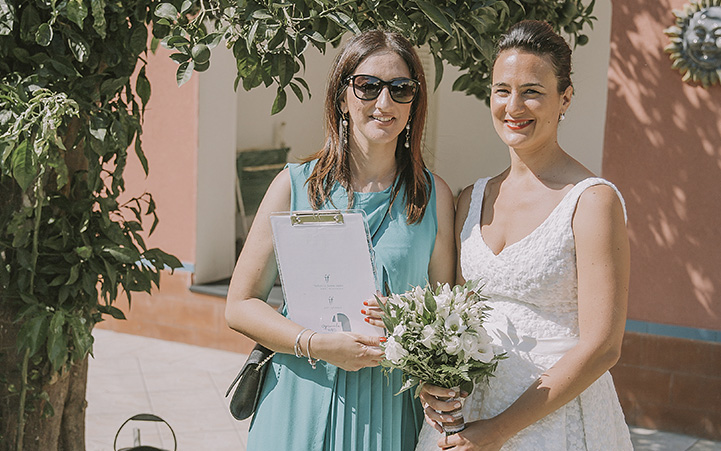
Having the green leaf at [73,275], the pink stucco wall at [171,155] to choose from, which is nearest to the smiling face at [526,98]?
the green leaf at [73,275]

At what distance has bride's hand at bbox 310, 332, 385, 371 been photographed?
2223mm

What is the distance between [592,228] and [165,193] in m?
5.28

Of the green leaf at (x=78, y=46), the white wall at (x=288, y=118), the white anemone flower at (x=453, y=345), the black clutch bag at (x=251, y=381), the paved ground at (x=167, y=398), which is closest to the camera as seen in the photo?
the white anemone flower at (x=453, y=345)

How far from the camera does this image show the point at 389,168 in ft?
8.00

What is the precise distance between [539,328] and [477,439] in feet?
1.08

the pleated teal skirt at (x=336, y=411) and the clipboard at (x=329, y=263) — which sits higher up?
the clipboard at (x=329, y=263)

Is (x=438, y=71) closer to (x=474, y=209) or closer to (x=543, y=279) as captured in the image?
(x=474, y=209)

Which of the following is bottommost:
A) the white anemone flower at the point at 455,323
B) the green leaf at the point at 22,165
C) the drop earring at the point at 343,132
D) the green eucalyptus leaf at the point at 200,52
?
the white anemone flower at the point at 455,323

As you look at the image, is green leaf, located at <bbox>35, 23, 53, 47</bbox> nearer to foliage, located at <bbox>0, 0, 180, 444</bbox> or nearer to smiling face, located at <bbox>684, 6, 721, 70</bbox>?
foliage, located at <bbox>0, 0, 180, 444</bbox>

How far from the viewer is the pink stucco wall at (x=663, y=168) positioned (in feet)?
16.3

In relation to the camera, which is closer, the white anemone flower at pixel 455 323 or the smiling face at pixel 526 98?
the white anemone flower at pixel 455 323

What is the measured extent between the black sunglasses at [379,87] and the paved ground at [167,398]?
3.33 m

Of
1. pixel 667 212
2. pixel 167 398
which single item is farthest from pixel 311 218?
pixel 167 398

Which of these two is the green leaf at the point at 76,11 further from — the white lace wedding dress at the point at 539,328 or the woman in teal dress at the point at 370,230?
the white lace wedding dress at the point at 539,328
